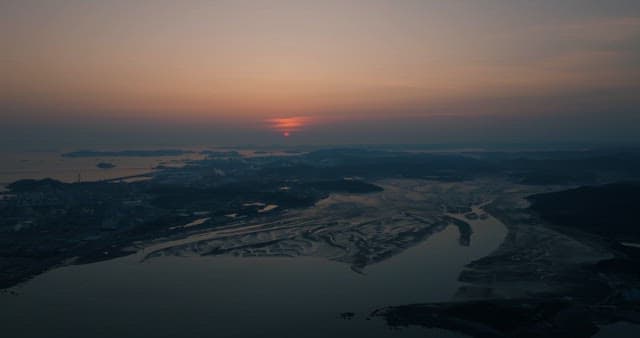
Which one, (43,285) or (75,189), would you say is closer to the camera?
(43,285)

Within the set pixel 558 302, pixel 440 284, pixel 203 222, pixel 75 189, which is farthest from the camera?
pixel 75 189

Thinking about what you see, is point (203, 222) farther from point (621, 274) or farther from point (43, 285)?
point (621, 274)

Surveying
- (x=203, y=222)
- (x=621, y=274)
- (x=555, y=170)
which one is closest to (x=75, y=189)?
(x=203, y=222)

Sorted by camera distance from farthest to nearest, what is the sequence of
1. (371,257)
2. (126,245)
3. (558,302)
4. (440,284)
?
1. (126,245)
2. (371,257)
3. (440,284)
4. (558,302)

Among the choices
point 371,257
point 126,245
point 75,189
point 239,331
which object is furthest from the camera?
point 75,189

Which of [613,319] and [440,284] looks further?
[440,284]

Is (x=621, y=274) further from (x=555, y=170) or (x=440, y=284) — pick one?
(x=555, y=170)

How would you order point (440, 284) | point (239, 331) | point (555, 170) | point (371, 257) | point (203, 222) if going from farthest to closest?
point (555, 170), point (203, 222), point (371, 257), point (440, 284), point (239, 331)

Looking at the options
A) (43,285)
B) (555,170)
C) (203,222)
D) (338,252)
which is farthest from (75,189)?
(555,170)

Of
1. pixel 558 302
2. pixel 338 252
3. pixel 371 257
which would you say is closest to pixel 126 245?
pixel 338 252
